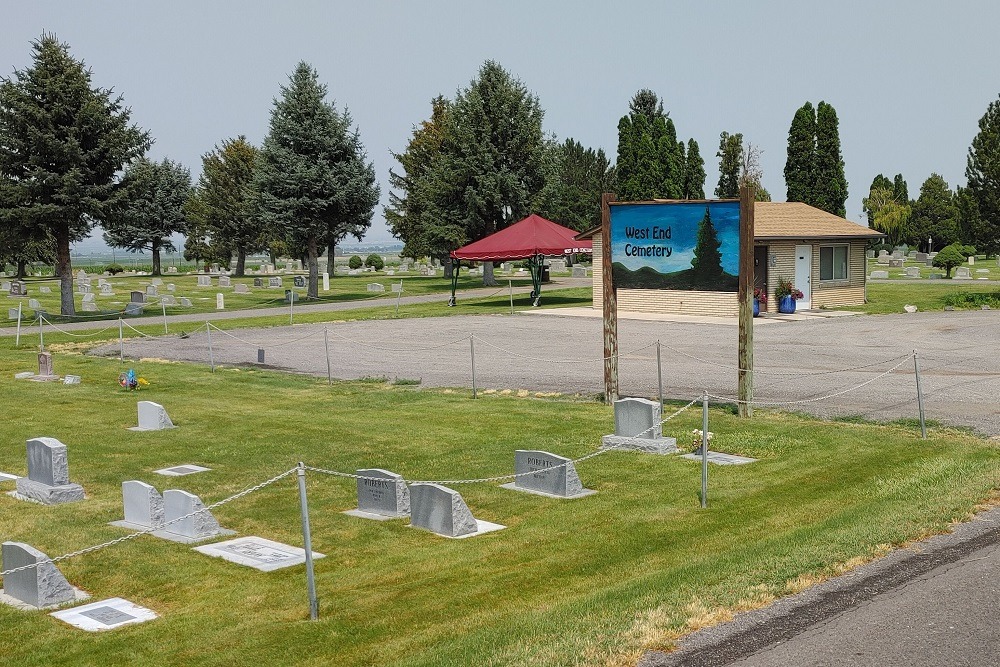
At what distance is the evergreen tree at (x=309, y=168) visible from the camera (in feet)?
173

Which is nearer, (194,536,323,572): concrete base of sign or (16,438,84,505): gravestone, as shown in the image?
(194,536,323,572): concrete base of sign

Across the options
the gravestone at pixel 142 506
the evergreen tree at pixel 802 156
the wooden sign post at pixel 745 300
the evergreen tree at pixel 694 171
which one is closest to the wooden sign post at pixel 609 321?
the wooden sign post at pixel 745 300

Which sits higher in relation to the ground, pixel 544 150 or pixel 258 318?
pixel 544 150

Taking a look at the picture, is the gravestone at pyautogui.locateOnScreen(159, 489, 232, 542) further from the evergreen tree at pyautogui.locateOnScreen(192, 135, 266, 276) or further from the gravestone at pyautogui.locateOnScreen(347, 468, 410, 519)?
the evergreen tree at pyautogui.locateOnScreen(192, 135, 266, 276)

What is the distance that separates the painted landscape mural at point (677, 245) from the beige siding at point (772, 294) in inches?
685

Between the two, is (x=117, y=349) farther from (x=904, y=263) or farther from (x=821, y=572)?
(x=904, y=263)

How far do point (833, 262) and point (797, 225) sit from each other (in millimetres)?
2143

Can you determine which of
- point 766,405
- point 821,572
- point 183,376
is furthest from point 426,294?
point 821,572

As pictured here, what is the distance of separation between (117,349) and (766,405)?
21.7 m

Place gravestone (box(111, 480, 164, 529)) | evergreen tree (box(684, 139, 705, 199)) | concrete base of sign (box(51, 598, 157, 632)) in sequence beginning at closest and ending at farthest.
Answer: concrete base of sign (box(51, 598, 157, 632)) < gravestone (box(111, 480, 164, 529)) < evergreen tree (box(684, 139, 705, 199))

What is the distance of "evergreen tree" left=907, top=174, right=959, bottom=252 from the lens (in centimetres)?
8769

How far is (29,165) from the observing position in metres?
42.7

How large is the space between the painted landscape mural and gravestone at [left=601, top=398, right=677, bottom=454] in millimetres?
3790

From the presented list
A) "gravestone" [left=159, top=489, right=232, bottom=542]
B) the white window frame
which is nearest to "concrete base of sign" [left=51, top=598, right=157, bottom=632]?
"gravestone" [left=159, top=489, right=232, bottom=542]
